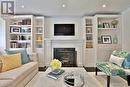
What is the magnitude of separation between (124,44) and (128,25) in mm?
864

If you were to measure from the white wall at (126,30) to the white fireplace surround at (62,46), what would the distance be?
186 centimetres

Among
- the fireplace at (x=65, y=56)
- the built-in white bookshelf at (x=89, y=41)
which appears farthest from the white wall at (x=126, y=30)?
the fireplace at (x=65, y=56)

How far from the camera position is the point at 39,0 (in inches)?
232

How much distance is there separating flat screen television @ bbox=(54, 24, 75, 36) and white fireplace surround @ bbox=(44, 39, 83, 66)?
349 millimetres

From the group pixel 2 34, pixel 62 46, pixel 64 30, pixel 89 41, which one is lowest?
pixel 62 46

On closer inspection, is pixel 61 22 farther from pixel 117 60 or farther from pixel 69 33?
pixel 117 60

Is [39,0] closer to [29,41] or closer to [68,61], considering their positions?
[29,41]

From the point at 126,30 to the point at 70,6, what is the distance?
8.25 feet

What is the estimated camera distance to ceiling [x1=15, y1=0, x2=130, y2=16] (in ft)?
19.8

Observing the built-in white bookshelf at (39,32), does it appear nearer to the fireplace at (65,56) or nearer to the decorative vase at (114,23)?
the fireplace at (65,56)

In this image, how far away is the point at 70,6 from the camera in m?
6.57

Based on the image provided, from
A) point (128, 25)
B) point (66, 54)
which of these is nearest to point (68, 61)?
point (66, 54)

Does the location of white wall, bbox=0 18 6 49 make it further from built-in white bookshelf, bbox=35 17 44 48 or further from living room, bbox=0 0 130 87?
built-in white bookshelf, bbox=35 17 44 48

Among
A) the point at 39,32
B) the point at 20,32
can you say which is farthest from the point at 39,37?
the point at 20,32
